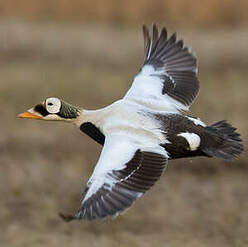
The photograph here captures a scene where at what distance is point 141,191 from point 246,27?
8.41 meters

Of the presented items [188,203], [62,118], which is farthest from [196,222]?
[62,118]

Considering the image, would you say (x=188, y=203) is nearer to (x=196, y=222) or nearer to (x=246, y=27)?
(x=196, y=222)

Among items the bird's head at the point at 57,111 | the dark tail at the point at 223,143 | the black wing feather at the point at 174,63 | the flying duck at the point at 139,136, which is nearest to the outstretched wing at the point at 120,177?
the flying duck at the point at 139,136

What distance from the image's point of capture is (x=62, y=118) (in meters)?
5.41

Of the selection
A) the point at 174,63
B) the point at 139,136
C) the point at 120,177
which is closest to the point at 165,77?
the point at 174,63

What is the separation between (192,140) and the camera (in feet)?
16.7

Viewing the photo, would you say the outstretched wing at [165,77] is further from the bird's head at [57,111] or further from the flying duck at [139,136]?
the bird's head at [57,111]

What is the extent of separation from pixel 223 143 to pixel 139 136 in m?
0.54

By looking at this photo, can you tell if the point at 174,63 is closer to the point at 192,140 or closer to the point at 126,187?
the point at 192,140

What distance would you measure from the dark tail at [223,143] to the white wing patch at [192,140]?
2.4 inches

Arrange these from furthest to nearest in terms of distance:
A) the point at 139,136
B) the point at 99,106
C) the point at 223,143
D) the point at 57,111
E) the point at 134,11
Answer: the point at 134,11, the point at 99,106, the point at 57,111, the point at 223,143, the point at 139,136

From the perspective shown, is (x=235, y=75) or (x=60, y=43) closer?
(x=235, y=75)

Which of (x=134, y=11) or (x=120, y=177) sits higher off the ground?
(x=120, y=177)

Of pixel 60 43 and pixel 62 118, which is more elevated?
pixel 62 118
